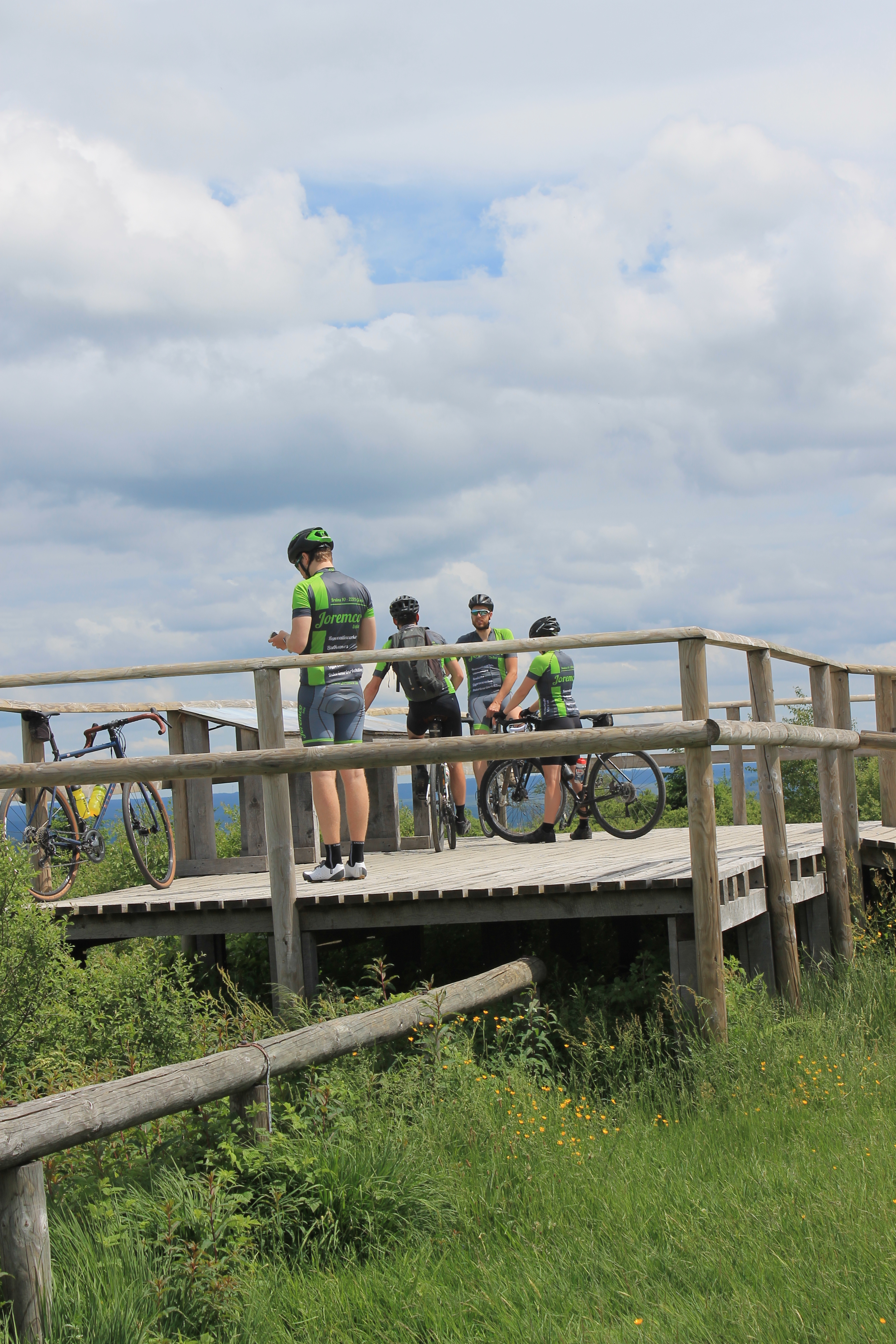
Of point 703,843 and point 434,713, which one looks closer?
point 703,843

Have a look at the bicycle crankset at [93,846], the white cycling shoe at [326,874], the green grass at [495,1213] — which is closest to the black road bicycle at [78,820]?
the bicycle crankset at [93,846]

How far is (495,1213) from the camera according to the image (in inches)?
168

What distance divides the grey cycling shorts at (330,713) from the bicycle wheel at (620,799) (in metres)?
3.05

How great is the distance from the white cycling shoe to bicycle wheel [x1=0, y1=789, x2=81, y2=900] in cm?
211

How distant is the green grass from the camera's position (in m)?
3.56

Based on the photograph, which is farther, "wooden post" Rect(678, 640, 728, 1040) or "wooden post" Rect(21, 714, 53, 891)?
"wooden post" Rect(21, 714, 53, 891)

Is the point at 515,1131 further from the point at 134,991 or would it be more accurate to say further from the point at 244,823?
the point at 244,823

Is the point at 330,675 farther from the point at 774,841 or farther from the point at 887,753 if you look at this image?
the point at 887,753

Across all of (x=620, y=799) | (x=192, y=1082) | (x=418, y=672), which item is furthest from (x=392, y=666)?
(x=192, y=1082)

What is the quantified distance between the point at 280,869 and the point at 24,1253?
3243mm

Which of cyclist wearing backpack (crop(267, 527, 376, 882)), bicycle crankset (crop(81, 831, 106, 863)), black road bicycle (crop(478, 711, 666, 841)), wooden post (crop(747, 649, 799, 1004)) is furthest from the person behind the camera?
black road bicycle (crop(478, 711, 666, 841))

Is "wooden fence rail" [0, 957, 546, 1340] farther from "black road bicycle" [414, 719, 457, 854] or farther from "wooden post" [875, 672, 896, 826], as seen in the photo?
"wooden post" [875, 672, 896, 826]

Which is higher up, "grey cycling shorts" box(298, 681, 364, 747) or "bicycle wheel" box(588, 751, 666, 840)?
"grey cycling shorts" box(298, 681, 364, 747)

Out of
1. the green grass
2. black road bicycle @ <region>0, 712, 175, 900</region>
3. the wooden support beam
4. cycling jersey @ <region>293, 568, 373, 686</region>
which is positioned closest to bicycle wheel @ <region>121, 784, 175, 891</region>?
black road bicycle @ <region>0, 712, 175, 900</region>
